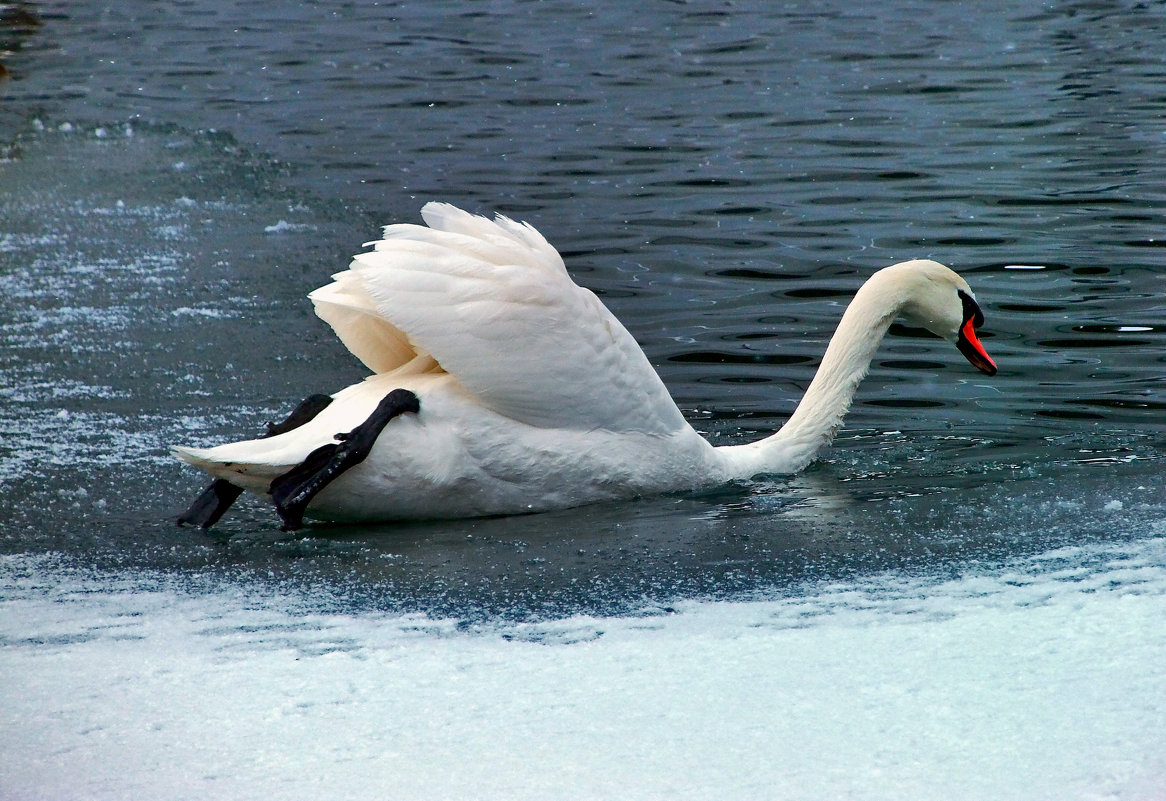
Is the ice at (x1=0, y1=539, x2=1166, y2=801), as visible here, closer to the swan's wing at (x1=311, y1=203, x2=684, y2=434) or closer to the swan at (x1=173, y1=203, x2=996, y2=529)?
the swan at (x1=173, y1=203, x2=996, y2=529)

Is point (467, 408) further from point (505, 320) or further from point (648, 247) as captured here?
point (648, 247)

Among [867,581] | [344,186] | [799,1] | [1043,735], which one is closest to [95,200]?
[344,186]

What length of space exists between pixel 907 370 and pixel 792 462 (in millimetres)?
1576

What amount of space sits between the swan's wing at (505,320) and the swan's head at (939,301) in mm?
1080

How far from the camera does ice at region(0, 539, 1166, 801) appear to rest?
9.78 feet

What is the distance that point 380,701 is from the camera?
11.0 feet

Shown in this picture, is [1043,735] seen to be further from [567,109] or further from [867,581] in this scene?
[567,109]

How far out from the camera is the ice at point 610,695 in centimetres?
298

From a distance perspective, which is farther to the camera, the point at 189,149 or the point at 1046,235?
the point at 189,149

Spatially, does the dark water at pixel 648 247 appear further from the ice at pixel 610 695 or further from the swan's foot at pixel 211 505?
the ice at pixel 610 695

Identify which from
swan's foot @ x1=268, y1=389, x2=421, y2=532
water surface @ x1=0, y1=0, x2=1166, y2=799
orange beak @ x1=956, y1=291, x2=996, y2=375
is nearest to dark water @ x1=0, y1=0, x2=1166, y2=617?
water surface @ x1=0, y1=0, x2=1166, y2=799

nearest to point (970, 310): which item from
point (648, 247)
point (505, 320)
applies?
point (505, 320)

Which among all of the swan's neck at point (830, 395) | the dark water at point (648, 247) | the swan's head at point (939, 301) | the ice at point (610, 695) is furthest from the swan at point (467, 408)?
the swan's head at point (939, 301)

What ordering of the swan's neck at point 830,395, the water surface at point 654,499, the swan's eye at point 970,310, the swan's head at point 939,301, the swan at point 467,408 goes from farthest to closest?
the swan's eye at point 970,310 → the swan's head at point 939,301 → the swan's neck at point 830,395 → the swan at point 467,408 → the water surface at point 654,499
